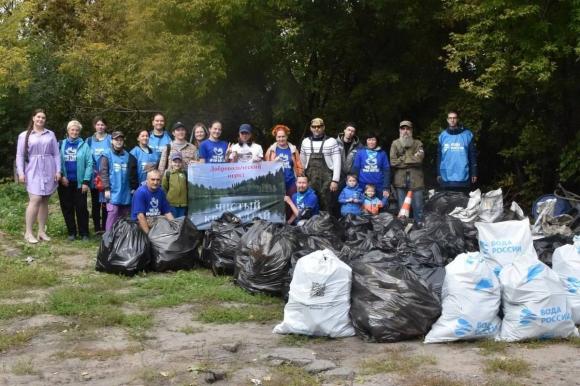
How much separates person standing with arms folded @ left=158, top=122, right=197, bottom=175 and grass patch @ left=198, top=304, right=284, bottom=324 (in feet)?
10.0

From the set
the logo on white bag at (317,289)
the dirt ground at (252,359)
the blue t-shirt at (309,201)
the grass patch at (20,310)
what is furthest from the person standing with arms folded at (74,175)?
the logo on white bag at (317,289)

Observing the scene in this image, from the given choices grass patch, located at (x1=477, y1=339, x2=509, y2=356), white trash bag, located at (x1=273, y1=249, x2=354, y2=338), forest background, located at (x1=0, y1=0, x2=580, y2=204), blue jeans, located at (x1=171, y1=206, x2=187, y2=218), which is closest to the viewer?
grass patch, located at (x1=477, y1=339, x2=509, y2=356)

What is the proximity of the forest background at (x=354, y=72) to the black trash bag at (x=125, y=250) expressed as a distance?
492 centimetres

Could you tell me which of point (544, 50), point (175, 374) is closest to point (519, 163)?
point (544, 50)

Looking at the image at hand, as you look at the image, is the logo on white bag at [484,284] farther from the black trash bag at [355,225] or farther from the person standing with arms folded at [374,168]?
the person standing with arms folded at [374,168]

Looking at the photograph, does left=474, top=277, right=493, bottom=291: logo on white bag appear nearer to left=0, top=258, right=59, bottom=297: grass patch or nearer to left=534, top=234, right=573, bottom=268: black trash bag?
left=534, top=234, right=573, bottom=268: black trash bag

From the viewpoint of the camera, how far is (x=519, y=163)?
12.7 meters

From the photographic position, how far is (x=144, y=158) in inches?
360

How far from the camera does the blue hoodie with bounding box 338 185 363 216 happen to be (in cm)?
888

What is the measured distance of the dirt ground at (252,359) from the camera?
4.66 metres

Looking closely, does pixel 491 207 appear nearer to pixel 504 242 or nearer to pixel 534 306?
pixel 504 242

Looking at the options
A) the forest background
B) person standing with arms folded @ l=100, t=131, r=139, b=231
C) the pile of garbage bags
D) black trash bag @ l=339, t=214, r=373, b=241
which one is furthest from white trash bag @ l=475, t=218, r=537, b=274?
person standing with arms folded @ l=100, t=131, r=139, b=231

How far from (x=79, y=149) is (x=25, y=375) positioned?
502 cm

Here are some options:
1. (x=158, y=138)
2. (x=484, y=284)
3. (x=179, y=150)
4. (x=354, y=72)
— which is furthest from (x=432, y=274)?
(x=354, y=72)
